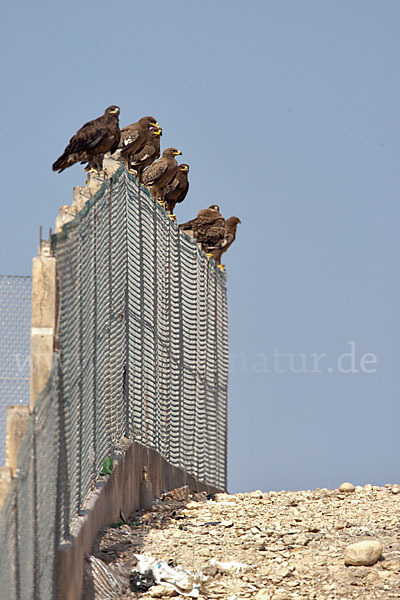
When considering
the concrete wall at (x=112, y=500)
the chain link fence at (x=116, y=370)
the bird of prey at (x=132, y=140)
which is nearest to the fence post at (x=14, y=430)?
the chain link fence at (x=116, y=370)

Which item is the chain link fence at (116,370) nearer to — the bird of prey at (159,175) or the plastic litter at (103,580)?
the plastic litter at (103,580)

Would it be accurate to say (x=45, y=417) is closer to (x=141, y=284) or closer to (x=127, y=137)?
(x=141, y=284)

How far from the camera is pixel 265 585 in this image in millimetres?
9172

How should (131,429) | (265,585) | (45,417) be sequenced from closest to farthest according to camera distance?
(45,417), (265,585), (131,429)

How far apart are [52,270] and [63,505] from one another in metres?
1.61

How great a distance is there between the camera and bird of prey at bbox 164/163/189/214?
1711 centimetres

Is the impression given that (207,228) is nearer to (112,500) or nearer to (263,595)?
(112,500)

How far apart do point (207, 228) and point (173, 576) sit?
10.3 meters

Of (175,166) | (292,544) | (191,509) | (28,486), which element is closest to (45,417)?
(28,486)

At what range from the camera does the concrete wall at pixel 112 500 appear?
27.3ft

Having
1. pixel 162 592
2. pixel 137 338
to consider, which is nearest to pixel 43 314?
pixel 162 592

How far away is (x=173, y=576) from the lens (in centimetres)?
928

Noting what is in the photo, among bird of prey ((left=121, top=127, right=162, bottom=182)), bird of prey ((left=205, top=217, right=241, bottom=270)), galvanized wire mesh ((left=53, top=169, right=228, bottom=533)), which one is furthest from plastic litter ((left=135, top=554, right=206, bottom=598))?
bird of prey ((left=205, top=217, right=241, bottom=270))

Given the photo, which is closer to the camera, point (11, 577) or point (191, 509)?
point (11, 577)
